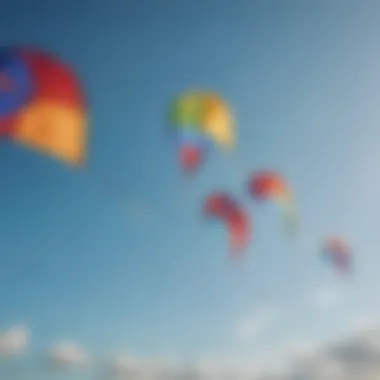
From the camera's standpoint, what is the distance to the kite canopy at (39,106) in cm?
667

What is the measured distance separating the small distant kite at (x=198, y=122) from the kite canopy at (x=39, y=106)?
102cm

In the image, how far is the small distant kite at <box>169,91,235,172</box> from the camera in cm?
730

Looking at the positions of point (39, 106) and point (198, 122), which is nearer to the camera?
point (39, 106)

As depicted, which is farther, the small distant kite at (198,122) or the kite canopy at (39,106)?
the small distant kite at (198,122)

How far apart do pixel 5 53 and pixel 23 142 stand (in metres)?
0.88

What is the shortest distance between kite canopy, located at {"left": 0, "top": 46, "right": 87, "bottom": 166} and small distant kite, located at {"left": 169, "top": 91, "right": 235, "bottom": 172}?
1023 mm

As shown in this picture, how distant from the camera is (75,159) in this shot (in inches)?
273

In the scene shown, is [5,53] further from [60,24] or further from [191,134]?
[191,134]

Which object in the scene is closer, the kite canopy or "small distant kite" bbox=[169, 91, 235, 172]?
the kite canopy

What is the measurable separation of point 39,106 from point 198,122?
163cm

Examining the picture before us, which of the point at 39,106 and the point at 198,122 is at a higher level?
the point at 198,122

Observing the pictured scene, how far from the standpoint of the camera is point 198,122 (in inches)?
295

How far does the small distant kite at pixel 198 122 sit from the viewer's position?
24.0ft

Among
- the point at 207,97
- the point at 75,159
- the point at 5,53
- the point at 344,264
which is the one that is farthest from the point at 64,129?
the point at 344,264
